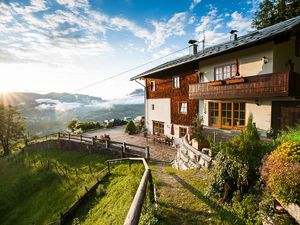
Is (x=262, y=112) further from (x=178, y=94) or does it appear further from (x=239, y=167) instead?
(x=239, y=167)

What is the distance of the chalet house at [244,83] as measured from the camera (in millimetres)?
11062

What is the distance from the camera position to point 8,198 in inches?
667

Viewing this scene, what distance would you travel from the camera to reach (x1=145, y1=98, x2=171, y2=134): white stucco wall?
20891 mm

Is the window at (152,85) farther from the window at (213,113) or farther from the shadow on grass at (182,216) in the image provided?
the shadow on grass at (182,216)

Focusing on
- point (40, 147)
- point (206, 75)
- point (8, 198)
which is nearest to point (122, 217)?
point (206, 75)

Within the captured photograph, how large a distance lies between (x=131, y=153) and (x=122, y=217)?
8.46m

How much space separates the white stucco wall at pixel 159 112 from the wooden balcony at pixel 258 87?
594cm

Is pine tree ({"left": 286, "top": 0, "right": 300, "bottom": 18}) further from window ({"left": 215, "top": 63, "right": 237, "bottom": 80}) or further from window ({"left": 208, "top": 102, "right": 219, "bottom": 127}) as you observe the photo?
window ({"left": 208, "top": 102, "right": 219, "bottom": 127})

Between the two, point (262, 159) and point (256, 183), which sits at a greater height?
point (262, 159)

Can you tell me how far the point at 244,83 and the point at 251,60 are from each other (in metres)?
1.89

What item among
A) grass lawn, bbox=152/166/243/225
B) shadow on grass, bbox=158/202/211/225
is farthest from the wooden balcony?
shadow on grass, bbox=158/202/211/225

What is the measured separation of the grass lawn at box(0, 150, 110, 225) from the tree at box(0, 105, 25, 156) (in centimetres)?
1361

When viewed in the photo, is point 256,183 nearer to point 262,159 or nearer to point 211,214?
point 262,159

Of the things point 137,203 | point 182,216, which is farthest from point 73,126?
point 137,203
